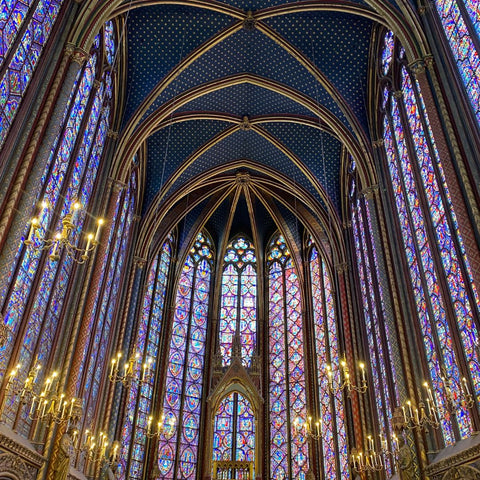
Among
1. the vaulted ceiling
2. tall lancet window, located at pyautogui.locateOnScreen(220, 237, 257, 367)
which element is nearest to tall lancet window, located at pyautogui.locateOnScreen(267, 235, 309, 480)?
tall lancet window, located at pyautogui.locateOnScreen(220, 237, 257, 367)

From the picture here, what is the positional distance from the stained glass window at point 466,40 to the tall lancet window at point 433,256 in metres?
1.65

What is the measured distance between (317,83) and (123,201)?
26.7ft

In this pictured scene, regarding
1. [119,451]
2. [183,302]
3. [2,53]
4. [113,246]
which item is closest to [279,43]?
[113,246]

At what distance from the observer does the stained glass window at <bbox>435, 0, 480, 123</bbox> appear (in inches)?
393

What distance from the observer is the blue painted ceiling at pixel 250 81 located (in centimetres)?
1584

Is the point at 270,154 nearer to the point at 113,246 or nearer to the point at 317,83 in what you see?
the point at 317,83

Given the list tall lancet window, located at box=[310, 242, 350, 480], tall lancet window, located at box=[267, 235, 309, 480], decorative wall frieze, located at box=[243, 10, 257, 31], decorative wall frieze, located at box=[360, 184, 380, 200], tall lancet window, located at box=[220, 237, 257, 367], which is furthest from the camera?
tall lancet window, located at box=[220, 237, 257, 367]

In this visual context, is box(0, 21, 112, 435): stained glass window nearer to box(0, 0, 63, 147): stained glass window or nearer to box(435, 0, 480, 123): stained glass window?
box(0, 0, 63, 147): stained glass window

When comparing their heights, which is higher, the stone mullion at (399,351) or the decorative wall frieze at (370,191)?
the decorative wall frieze at (370,191)

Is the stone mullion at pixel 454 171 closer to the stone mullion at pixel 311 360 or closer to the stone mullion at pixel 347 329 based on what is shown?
the stone mullion at pixel 347 329


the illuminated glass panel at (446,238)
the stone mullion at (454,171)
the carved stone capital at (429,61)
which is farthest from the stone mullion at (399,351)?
the carved stone capital at (429,61)

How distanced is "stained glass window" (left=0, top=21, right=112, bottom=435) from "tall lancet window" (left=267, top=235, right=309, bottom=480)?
11860 millimetres

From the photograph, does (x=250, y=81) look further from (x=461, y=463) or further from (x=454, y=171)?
(x=461, y=463)

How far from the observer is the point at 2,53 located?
894 centimetres
